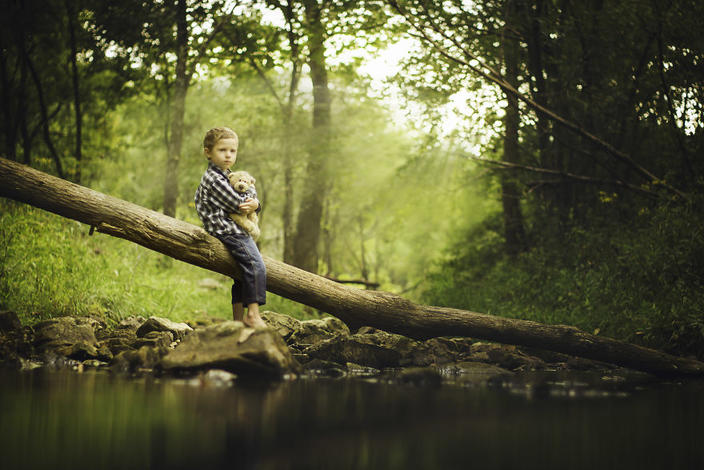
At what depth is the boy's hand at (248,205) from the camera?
4965 mm

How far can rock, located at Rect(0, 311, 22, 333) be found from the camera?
5.58m

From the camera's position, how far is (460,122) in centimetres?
1085

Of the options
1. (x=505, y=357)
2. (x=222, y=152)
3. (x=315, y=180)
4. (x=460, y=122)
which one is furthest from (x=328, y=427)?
(x=315, y=180)

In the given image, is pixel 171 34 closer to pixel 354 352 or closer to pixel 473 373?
pixel 354 352

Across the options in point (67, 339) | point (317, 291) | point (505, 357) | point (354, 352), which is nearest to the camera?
point (67, 339)

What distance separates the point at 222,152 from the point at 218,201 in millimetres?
431

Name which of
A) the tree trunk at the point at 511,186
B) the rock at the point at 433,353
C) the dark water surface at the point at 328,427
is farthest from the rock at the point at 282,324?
the tree trunk at the point at 511,186

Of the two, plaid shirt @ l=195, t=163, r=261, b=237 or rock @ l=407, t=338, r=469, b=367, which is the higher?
plaid shirt @ l=195, t=163, r=261, b=237

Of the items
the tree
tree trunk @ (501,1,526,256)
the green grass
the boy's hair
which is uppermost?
the tree

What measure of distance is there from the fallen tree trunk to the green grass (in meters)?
1.79

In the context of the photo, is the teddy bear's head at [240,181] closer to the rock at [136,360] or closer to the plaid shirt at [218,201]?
the plaid shirt at [218,201]

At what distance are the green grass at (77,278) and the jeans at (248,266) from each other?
2719mm

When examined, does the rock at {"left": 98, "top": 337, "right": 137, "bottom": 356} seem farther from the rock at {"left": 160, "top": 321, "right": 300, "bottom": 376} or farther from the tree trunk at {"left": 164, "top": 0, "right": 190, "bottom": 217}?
the tree trunk at {"left": 164, "top": 0, "right": 190, "bottom": 217}

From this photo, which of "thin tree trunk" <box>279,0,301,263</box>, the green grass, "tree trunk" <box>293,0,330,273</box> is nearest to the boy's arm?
the green grass
